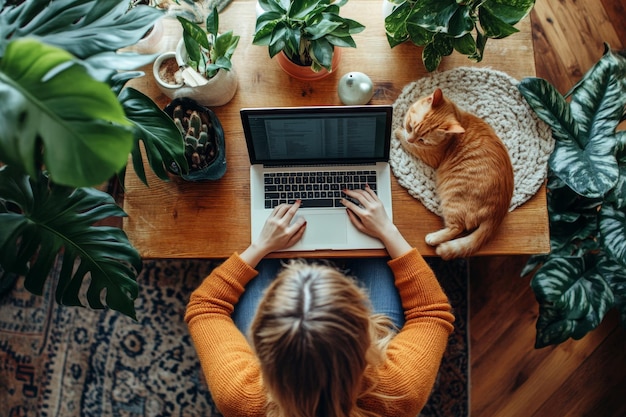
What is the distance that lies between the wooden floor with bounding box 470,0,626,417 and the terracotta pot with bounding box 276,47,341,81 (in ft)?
2.84

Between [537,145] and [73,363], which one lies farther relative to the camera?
[73,363]

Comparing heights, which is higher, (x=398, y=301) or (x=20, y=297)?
(x=398, y=301)

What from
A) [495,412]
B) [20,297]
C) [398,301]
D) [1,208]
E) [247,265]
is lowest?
[495,412]

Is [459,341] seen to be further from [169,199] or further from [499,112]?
[169,199]

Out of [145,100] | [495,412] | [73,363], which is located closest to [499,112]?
[145,100]

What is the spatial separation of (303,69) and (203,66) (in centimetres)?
23

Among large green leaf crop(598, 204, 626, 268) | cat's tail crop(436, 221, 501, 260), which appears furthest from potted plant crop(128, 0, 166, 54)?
large green leaf crop(598, 204, 626, 268)

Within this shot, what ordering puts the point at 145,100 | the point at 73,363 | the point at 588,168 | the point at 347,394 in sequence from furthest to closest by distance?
1. the point at 73,363
2. the point at 588,168
3. the point at 145,100
4. the point at 347,394

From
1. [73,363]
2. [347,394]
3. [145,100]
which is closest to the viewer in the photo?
[347,394]

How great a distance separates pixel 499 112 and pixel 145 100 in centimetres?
79

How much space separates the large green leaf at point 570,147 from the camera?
112 cm

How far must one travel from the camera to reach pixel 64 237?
0.99 m

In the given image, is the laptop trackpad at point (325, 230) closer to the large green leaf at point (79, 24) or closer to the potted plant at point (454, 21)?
the potted plant at point (454, 21)

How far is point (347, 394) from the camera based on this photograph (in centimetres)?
85
